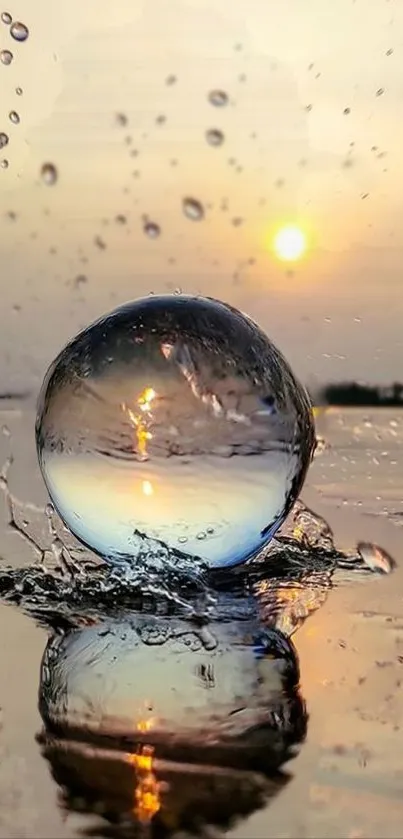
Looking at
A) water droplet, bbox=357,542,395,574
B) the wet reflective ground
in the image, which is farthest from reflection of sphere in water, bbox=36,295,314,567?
water droplet, bbox=357,542,395,574

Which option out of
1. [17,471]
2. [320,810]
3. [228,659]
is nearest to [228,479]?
[228,659]

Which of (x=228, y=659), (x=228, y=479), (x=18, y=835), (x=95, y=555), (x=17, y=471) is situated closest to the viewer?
(x=18, y=835)

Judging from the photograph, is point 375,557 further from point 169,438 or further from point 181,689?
point 181,689

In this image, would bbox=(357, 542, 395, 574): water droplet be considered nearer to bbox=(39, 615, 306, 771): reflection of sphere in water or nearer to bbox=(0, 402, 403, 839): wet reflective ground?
bbox=(0, 402, 403, 839): wet reflective ground

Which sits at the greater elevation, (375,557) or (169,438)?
(169,438)

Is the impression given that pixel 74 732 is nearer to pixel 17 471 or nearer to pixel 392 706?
pixel 392 706

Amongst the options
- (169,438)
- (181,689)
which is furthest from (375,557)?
(181,689)
